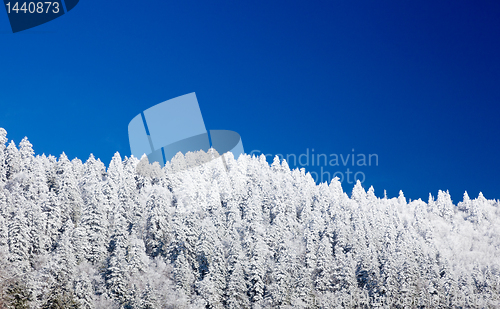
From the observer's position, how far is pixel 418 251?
94812 mm

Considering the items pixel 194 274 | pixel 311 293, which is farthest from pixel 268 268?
pixel 194 274

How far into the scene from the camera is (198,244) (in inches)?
2726

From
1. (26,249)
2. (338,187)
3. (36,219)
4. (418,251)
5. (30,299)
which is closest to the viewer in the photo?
(30,299)

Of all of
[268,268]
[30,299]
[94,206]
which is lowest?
[30,299]

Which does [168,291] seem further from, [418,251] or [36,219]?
[418,251]

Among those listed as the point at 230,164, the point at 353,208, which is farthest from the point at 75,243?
the point at 353,208

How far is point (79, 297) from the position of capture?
5141 centimetres

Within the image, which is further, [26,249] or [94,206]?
[94,206]

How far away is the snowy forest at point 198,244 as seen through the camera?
56219mm

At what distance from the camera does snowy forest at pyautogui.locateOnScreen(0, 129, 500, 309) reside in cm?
5622

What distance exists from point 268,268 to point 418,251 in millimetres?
46247

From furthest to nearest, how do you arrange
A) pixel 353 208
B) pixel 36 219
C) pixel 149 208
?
pixel 353 208, pixel 149 208, pixel 36 219

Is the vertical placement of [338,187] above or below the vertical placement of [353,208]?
above

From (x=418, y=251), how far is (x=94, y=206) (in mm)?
76065
